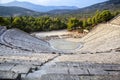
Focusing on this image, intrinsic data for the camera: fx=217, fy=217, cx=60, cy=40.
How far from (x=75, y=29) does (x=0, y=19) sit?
891 inches

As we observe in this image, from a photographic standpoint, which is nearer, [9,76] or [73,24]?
[9,76]

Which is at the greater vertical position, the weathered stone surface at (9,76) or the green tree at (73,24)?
the weathered stone surface at (9,76)

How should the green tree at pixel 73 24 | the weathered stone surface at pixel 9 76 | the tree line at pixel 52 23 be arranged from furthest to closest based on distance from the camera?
the green tree at pixel 73 24 → the tree line at pixel 52 23 → the weathered stone surface at pixel 9 76

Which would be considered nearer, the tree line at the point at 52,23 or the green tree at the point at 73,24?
the tree line at the point at 52,23

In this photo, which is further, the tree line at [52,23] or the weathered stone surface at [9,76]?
the tree line at [52,23]

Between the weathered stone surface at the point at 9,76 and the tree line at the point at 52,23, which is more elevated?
the weathered stone surface at the point at 9,76

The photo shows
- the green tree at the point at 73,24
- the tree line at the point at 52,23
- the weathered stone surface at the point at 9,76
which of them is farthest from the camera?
the green tree at the point at 73,24

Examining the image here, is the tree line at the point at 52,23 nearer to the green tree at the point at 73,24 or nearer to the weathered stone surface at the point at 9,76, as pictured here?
the green tree at the point at 73,24

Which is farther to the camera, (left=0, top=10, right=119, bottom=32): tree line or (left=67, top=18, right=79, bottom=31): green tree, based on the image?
(left=67, top=18, right=79, bottom=31): green tree

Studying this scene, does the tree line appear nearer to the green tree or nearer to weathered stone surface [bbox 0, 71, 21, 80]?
the green tree

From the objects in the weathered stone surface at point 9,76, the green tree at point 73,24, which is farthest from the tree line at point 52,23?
the weathered stone surface at point 9,76

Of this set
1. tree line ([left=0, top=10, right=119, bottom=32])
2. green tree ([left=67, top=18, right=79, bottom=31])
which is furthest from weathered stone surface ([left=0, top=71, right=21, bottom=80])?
green tree ([left=67, top=18, right=79, bottom=31])

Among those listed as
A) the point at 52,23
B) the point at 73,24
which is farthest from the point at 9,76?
the point at 52,23

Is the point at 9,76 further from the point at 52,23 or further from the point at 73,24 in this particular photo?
the point at 52,23
